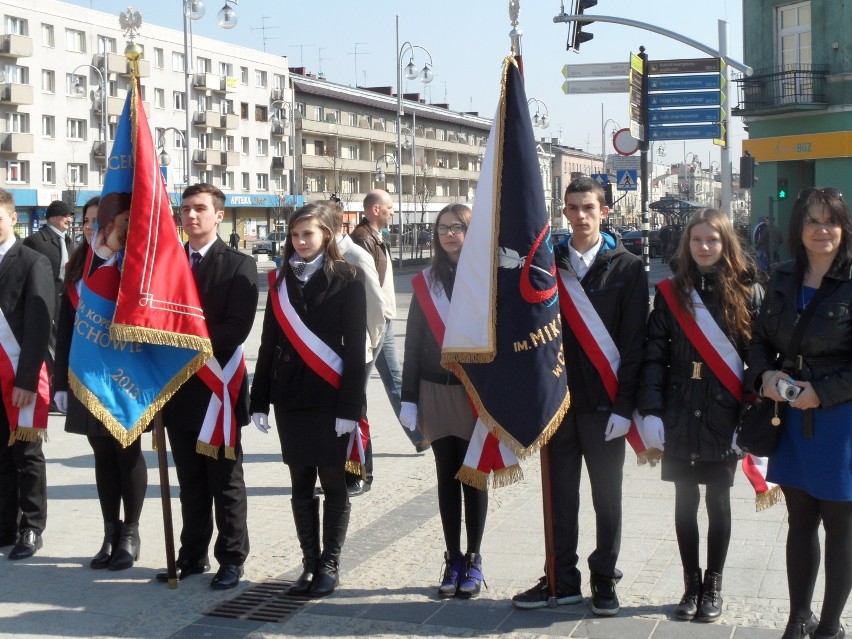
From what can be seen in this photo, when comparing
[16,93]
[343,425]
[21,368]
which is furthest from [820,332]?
[16,93]

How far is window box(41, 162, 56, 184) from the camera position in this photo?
6361 centimetres

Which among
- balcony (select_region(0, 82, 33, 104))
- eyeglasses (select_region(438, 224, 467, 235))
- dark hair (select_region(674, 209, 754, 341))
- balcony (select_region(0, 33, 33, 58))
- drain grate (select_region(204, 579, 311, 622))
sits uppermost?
balcony (select_region(0, 33, 33, 58))

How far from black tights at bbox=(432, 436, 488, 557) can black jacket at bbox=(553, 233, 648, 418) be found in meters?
0.67

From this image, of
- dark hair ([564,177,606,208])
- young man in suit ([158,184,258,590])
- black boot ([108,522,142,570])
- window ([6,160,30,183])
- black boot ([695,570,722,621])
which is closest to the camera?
black boot ([695,570,722,621])

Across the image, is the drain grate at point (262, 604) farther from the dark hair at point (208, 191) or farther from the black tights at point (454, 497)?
the dark hair at point (208, 191)

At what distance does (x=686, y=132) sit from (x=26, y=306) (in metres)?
11.1

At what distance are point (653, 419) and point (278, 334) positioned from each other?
76.0 inches

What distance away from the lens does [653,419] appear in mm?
4867

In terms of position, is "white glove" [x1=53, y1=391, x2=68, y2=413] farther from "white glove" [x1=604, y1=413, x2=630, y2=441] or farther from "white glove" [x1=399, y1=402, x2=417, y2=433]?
"white glove" [x1=604, y1=413, x2=630, y2=441]

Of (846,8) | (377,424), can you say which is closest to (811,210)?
(377,424)

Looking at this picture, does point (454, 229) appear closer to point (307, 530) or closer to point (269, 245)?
point (307, 530)

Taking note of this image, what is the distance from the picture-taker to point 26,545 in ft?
20.5

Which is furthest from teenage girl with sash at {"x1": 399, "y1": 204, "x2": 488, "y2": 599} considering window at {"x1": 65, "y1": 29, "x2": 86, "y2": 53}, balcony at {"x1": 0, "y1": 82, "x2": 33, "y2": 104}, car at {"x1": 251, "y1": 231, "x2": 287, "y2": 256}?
window at {"x1": 65, "y1": 29, "x2": 86, "y2": 53}

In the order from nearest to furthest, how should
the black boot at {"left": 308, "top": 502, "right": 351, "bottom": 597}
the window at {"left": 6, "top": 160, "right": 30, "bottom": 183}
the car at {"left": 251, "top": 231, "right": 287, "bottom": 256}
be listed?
the black boot at {"left": 308, "top": 502, "right": 351, "bottom": 597}, the window at {"left": 6, "top": 160, "right": 30, "bottom": 183}, the car at {"left": 251, "top": 231, "right": 287, "bottom": 256}
